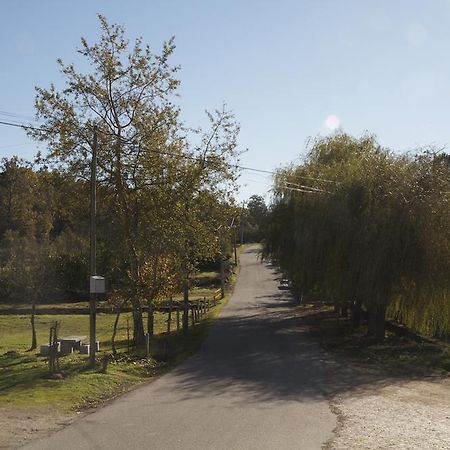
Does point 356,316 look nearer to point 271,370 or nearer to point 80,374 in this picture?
point 271,370

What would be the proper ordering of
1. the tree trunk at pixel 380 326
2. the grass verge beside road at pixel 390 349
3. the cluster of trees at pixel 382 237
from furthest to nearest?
the tree trunk at pixel 380 326 → the cluster of trees at pixel 382 237 → the grass verge beside road at pixel 390 349

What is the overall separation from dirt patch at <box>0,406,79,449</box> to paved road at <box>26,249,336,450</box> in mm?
345

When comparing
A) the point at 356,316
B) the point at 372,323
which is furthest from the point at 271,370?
the point at 356,316

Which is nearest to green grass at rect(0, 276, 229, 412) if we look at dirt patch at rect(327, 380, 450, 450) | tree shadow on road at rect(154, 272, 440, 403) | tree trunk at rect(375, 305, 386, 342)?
tree shadow on road at rect(154, 272, 440, 403)

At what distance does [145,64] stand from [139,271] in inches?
301

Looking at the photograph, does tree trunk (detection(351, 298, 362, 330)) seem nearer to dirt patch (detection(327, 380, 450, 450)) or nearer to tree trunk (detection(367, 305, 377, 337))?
tree trunk (detection(367, 305, 377, 337))

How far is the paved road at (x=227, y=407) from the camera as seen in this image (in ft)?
30.9

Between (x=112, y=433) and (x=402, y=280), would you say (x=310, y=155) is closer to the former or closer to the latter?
(x=402, y=280)

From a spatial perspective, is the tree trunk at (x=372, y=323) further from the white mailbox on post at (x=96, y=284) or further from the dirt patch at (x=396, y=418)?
the white mailbox on post at (x=96, y=284)

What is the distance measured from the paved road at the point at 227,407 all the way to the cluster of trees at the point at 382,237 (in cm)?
313

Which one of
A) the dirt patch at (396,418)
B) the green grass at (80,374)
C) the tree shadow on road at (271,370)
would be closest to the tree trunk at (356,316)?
the tree shadow on road at (271,370)

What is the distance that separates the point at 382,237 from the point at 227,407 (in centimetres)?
1291

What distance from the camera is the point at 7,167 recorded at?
81.5 metres

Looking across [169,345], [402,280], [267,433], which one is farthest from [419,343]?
[267,433]
